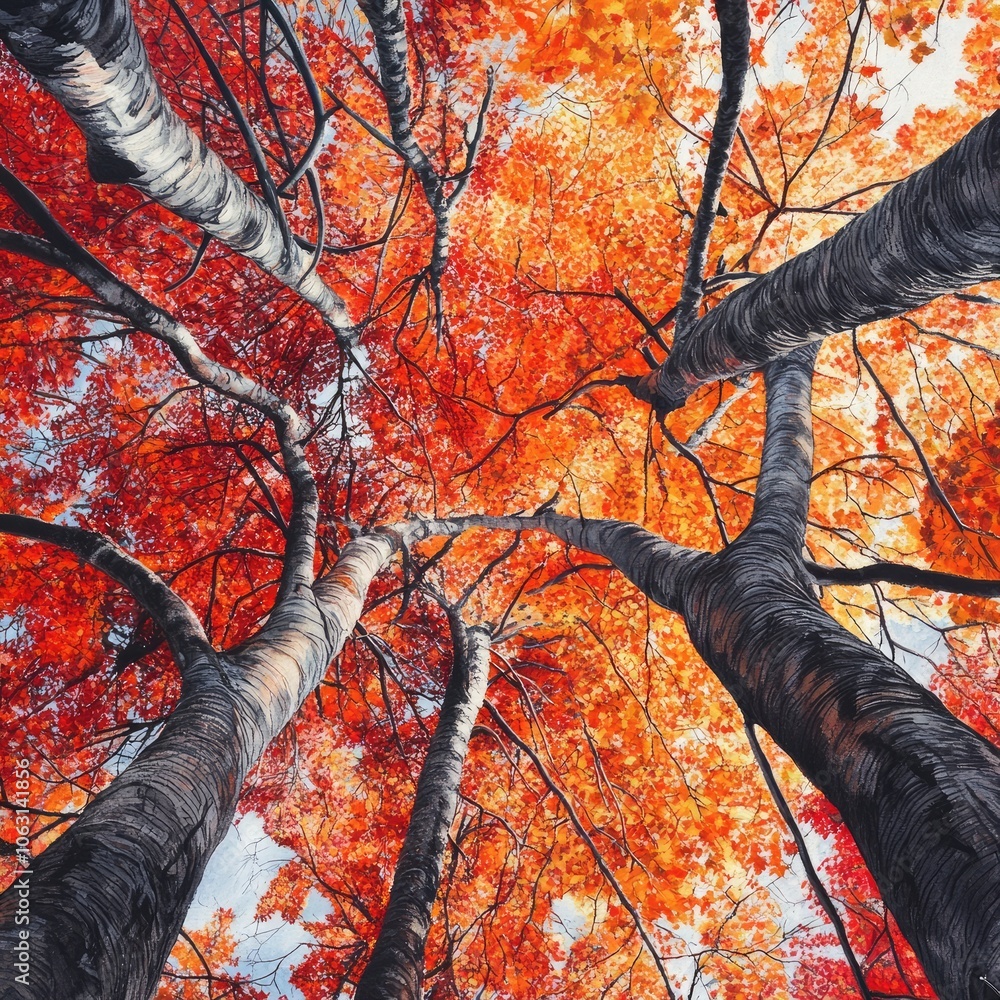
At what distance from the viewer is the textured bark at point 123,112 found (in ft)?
4.33

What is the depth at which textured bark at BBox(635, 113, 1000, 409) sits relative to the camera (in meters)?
1.46

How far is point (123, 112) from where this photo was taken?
160cm

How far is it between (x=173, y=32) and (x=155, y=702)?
28.9 feet

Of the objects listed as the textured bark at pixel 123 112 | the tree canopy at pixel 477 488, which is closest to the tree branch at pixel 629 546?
the tree canopy at pixel 477 488

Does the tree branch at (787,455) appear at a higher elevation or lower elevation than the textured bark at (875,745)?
higher

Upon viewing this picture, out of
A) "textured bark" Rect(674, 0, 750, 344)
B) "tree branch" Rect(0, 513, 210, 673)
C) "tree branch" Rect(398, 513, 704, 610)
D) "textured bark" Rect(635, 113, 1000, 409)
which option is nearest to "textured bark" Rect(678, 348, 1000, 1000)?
"tree branch" Rect(398, 513, 704, 610)

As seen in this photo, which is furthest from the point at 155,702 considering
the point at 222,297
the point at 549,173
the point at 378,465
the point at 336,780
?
the point at 549,173

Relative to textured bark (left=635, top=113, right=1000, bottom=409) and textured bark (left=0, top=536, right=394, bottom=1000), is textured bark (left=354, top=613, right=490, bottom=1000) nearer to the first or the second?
textured bark (left=0, top=536, right=394, bottom=1000)

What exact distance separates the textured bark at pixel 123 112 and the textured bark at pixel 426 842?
A: 10.7 ft

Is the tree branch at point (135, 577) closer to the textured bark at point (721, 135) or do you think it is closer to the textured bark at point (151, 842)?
the textured bark at point (151, 842)

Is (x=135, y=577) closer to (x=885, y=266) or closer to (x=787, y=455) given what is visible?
(x=787, y=455)

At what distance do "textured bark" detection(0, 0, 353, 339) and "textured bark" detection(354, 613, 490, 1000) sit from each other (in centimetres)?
328

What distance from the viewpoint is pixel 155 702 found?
755 centimetres

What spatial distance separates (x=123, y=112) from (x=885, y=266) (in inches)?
94.5
